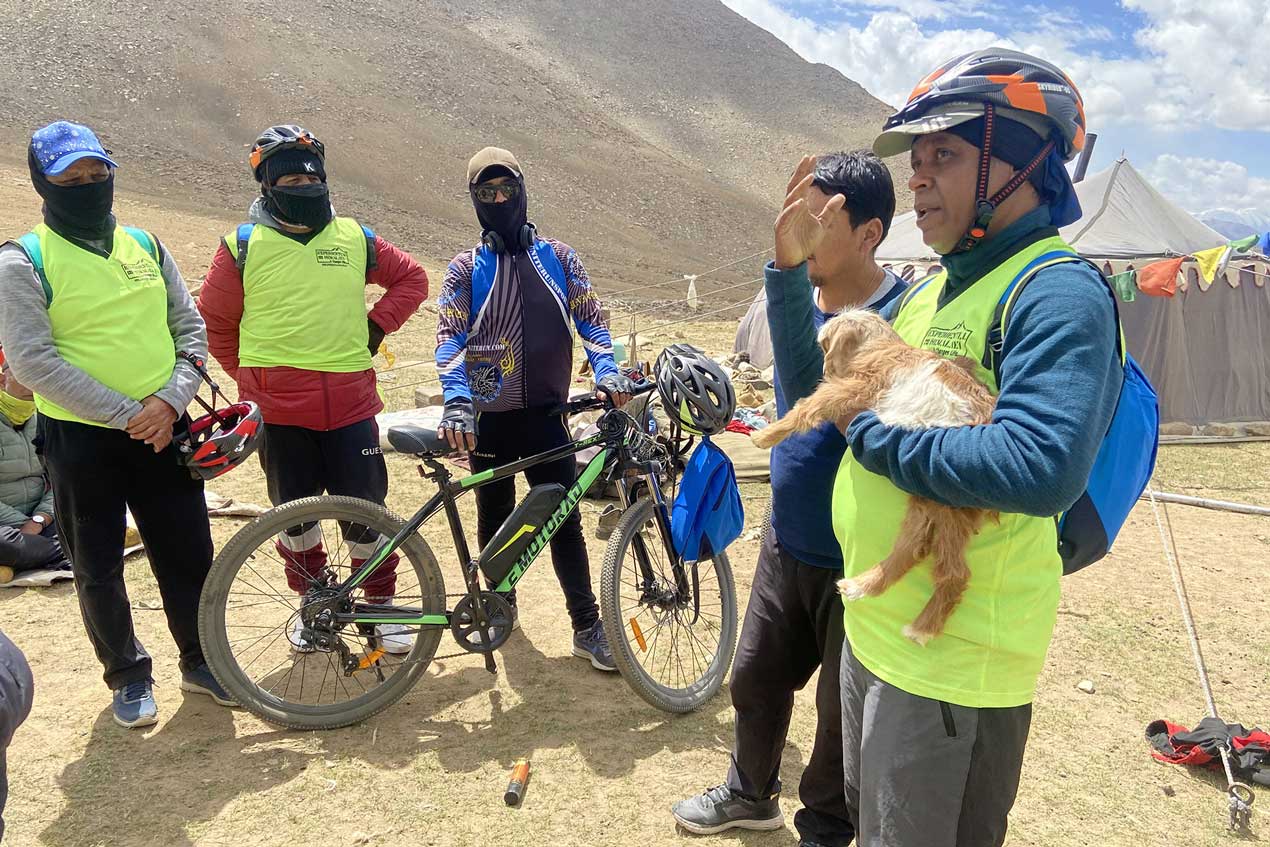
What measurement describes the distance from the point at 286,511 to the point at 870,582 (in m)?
2.30

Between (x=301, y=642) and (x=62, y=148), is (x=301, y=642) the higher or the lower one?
the lower one

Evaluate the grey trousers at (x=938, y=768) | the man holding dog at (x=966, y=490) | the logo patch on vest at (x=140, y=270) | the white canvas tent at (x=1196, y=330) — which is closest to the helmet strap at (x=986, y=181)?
the man holding dog at (x=966, y=490)

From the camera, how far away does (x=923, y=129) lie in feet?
5.02

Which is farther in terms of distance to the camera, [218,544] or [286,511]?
[218,544]

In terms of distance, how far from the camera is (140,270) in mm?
3090

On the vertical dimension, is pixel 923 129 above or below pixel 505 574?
above

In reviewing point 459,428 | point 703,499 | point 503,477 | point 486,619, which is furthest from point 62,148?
point 703,499

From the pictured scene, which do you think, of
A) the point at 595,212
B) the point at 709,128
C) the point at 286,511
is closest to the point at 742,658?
the point at 286,511

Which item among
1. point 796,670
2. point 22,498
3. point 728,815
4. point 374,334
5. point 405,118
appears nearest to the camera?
point 796,670

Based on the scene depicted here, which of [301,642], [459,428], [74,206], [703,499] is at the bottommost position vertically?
[301,642]

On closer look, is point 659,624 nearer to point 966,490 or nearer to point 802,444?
point 802,444

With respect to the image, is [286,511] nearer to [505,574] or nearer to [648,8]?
[505,574]

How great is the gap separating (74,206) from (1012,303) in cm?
298

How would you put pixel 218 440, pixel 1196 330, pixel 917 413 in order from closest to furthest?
pixel 917 413 → pixel 218 440 → pixel 1196 330
